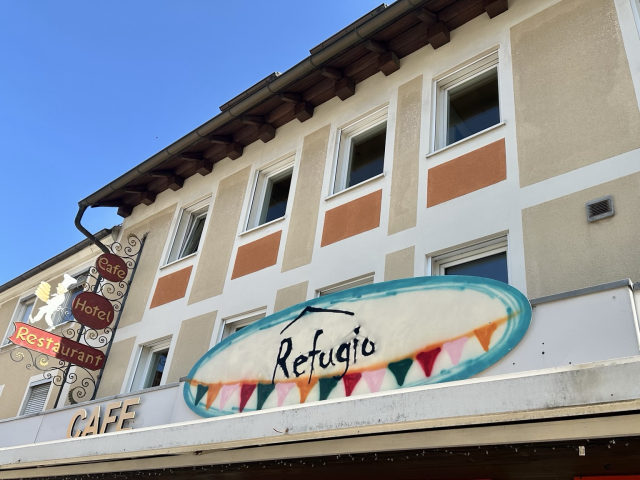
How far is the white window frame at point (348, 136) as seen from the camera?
9.83 meters

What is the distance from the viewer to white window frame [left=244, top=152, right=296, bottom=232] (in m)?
10.9

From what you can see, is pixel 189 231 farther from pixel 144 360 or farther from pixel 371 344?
pixel 371 344

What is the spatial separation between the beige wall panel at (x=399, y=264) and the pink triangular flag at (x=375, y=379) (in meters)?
1.91

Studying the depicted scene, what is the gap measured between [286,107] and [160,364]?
491 cm

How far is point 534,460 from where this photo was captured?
511 centimetres

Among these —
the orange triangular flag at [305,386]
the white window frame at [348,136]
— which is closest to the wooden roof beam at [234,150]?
the white window frame at [348,136]

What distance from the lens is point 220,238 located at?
1104 cm

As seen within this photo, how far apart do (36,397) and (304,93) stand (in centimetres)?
834

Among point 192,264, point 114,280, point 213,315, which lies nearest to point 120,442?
point 213,315

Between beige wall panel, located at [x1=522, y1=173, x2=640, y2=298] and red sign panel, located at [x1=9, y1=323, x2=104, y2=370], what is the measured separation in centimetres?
787

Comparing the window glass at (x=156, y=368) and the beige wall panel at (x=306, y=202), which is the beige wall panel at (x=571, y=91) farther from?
the window glass at (x=156, y=368)

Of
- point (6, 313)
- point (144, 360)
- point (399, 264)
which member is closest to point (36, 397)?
point (144, 360)

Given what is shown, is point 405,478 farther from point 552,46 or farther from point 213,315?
point 552,46

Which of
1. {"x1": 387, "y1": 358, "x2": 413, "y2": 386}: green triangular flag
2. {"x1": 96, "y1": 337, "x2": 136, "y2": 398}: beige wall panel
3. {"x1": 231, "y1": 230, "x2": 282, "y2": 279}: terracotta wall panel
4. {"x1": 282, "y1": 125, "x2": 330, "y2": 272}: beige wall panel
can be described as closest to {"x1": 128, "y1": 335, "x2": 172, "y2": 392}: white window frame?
{"x1": 96, "y1": 337, "x2": 136, "y2": 398}: beige wall panel
